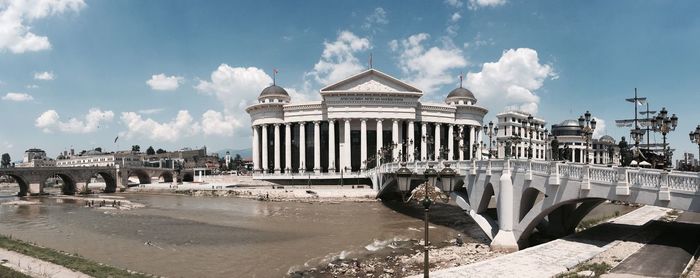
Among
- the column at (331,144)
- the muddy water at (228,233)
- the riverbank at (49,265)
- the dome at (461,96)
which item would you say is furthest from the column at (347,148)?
the riverbank at (49,265)

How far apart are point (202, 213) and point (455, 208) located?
31.0m

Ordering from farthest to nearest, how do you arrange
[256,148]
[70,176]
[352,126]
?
[256,148] → [352,126] → [70,176]

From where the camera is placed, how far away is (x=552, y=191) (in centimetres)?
2267

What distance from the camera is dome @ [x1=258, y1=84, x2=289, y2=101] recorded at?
332ft

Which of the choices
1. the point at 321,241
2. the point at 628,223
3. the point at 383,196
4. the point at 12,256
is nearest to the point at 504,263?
the point at 628,223

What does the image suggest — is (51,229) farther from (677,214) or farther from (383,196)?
(677,214)

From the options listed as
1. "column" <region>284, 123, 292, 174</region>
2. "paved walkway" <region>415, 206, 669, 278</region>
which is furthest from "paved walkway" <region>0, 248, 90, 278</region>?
"column" <region>284, 123, 292, 174</region>

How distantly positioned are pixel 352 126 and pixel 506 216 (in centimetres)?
6742

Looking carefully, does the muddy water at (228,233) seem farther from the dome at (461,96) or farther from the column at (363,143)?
the dome at (461,96)

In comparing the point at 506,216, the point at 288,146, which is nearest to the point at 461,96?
the point at 288,146

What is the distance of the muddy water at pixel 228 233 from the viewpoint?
28234 millimetres

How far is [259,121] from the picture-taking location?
9919cm

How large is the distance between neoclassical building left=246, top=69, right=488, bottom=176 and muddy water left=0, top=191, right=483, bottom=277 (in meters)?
31.0

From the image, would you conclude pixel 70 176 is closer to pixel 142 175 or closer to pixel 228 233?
pixel 142 175
